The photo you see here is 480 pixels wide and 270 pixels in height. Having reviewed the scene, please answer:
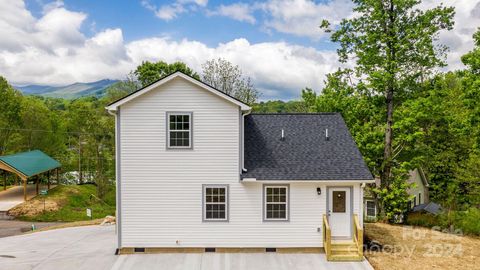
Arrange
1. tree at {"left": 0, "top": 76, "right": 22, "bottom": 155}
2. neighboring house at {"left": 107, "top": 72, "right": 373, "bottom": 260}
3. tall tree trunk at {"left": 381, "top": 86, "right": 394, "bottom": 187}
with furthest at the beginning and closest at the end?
tree at {"left": 0, "top": 76, "right": 22, "bottom": 155}, tall tree trunk at {"left": 381, "top": 86, "right": 394, "bottom": 187}, neighboring house at {"left": 107, "top": 72, "right": 373, "bottom": 260}

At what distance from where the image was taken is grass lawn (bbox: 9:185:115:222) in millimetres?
27000

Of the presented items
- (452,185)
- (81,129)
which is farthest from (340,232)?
(81,129)

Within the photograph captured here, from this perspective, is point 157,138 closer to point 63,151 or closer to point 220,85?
point 220,85

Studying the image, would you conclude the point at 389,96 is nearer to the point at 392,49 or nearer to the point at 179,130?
the point at 392,49

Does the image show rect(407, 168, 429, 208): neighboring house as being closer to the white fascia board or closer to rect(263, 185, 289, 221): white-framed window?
rect(263, 185, 289, 221): white-framed window

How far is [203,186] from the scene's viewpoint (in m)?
12.8

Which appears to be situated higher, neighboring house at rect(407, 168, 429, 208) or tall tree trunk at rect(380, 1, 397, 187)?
tall tree trunk at rect(380, 1, 397, 187)

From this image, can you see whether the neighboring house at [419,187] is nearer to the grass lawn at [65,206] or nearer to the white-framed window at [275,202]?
the white-framed window at [275,202]

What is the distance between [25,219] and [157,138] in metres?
20.3

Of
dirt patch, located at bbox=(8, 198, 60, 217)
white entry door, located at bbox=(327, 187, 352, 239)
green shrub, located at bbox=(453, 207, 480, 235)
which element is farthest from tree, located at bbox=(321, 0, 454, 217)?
dirt patch, located at bbox=(8, 198, 60, 217)

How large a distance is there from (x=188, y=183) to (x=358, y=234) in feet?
21.5

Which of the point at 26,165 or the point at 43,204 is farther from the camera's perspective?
the point at 26,165

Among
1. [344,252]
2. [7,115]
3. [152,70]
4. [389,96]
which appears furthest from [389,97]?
[7,115]

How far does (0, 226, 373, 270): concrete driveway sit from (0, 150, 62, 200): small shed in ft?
51.8
